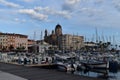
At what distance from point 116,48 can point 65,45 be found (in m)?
49.2

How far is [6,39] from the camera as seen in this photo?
631 feet

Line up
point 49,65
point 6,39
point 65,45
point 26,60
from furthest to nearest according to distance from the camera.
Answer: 1. point 6,39
2. point 65,45
3. point 26,60
4. point 49,65

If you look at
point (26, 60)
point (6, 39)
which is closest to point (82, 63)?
point (26, 60)

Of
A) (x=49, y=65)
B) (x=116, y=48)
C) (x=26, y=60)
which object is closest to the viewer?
(x=49, y=65)

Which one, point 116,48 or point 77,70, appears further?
point 116,48

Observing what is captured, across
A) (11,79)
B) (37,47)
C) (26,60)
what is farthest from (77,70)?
(37,47)

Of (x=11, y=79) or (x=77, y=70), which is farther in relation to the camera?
(x=77, y=70)

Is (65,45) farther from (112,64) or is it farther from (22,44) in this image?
(112,64)

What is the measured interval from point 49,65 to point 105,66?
500 inches

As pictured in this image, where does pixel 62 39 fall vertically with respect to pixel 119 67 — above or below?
above

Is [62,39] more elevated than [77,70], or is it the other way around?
[62,39]

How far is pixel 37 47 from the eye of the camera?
153625mm

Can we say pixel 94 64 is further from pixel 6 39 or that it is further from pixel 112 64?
pixel 6 39

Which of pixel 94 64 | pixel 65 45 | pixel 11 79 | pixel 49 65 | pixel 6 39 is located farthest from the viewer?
pixel 6 39
